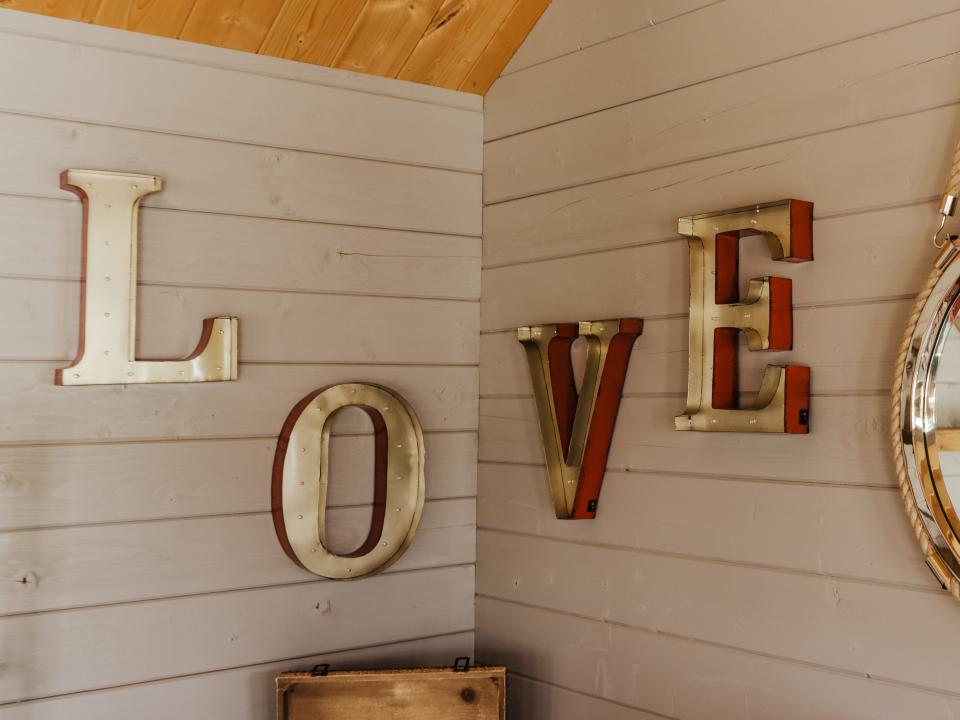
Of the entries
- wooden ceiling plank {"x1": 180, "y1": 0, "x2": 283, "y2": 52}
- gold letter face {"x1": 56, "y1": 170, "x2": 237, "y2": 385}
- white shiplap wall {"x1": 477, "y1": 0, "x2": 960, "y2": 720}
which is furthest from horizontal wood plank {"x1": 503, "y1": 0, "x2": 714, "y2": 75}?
gold letter face {"x1": 56, "y1": 170, "x2": 237, "y2": 385}

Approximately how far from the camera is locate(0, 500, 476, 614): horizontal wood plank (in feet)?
5.23

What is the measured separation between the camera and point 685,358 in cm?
165

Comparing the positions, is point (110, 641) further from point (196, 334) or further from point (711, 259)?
point (711, 259)

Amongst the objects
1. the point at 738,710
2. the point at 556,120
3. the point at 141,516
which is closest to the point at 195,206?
the point at 141,516

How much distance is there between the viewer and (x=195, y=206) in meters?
1.74

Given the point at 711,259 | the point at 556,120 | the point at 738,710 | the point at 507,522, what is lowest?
the point at 738,710

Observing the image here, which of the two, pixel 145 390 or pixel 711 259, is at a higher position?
pixel 711 259

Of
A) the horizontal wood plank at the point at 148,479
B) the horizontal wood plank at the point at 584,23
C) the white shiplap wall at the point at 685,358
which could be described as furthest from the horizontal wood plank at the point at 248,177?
the horizontal wood plank at the point at 148,479

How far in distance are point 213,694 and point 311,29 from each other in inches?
44.7

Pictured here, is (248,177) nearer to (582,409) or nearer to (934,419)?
(582,409)

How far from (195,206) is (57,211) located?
0.22m

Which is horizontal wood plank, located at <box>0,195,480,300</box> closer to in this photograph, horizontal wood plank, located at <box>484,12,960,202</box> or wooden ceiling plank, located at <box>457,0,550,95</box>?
horizontal wood plank, located at <box>484,12,960,202</box>

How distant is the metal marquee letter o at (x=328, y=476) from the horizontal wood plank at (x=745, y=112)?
48 centimetres

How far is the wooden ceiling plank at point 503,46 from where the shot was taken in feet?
6.27
